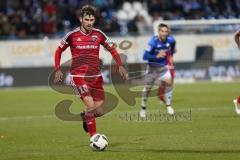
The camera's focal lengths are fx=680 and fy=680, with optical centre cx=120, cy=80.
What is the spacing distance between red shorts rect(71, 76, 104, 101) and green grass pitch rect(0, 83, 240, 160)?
0.92 metres

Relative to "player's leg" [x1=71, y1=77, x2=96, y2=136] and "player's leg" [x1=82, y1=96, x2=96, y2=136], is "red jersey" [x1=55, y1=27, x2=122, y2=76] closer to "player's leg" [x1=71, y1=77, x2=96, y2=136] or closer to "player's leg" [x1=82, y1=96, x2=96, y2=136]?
"player's leg" [x1=71, y1=77, x2=96, y2=136]

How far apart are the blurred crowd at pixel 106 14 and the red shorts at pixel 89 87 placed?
17.8m

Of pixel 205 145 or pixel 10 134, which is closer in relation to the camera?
pixel 205 145

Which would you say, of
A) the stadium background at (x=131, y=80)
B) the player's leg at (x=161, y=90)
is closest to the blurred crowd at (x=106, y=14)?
the stadium background at (x=131, y=80)

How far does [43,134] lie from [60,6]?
19043mm

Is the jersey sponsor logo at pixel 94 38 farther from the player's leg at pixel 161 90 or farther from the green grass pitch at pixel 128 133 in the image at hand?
the player's leg at pixel 161 90

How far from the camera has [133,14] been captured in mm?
35031

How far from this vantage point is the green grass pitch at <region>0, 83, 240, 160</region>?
10959mm

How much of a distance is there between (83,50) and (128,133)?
266cm

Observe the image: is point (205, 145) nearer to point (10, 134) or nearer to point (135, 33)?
point (10, 134)

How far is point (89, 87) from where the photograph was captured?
12.0 metres

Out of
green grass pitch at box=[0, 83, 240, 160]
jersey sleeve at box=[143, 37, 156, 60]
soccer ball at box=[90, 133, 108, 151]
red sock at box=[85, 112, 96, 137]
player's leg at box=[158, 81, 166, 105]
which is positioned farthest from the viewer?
player's leg at box=[158, 81, 166, 105]

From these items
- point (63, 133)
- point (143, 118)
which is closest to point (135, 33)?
point (143, 118)

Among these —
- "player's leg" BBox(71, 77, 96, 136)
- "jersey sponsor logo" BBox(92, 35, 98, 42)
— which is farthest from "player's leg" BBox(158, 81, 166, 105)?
"player's leg" BBox(71, 77, 96, 136)
